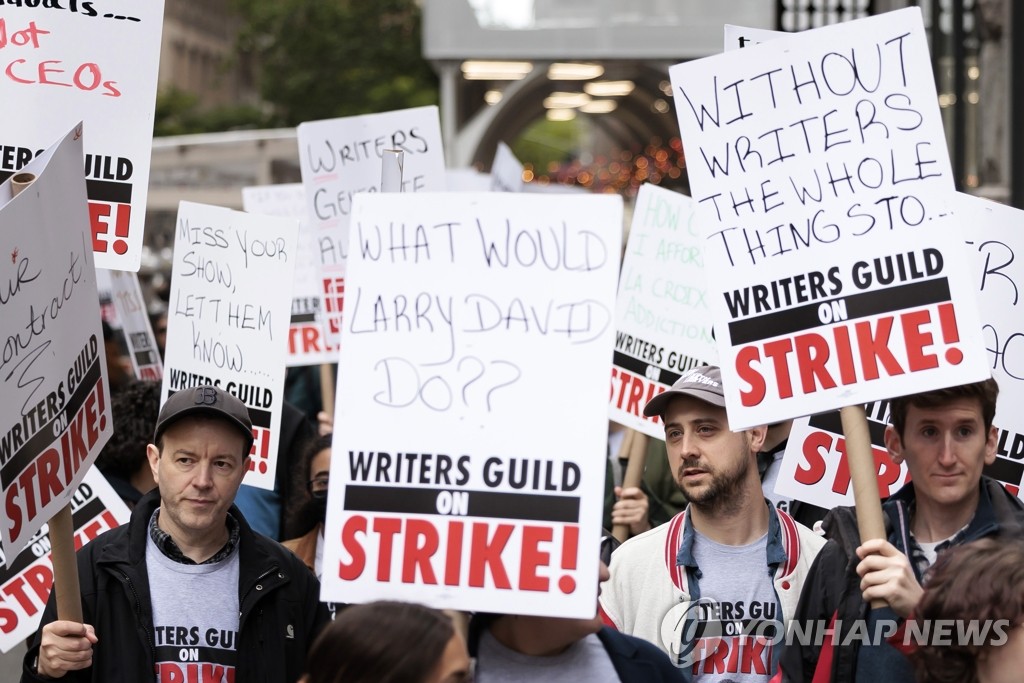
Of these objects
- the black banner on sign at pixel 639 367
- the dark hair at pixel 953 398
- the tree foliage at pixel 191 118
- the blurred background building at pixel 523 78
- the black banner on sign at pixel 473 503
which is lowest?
the black banner on sign at pixel 473 503

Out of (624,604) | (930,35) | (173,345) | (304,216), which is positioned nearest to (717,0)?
(930,35)

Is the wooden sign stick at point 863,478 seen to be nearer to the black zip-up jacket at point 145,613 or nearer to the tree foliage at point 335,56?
the black zip-up jacket at point 145,613

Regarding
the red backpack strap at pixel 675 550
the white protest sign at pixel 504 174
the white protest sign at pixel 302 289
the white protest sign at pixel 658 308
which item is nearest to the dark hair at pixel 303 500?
the white protest sign at pixel 302 289

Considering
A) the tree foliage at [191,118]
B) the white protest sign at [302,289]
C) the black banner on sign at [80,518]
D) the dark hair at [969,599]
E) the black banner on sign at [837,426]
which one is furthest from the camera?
the tree foliage at [191,118]

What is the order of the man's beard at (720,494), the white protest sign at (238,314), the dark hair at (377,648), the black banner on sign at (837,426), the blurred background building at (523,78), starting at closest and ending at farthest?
the dark hair at (377,648) < the man's beard at (720,494) < the black banner on sign at (837,426) < the white protest sign at (238,314) < the blurred background building at (523,78)

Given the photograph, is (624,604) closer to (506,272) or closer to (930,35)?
(506,272)

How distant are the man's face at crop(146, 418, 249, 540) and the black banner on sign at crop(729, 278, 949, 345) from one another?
1447 millimetres

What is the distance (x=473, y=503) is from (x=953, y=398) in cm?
115

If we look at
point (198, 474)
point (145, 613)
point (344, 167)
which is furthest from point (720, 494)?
point (344, 167)

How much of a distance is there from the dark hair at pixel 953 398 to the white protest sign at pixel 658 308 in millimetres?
2279

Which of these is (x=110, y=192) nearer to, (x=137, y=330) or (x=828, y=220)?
(x=828, y=220)

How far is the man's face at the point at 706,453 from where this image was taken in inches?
166

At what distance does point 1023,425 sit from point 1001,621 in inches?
65.5

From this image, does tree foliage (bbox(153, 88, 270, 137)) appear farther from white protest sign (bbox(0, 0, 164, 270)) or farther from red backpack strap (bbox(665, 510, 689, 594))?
red backpack strap (bbox(665, 510, 689, 594))
